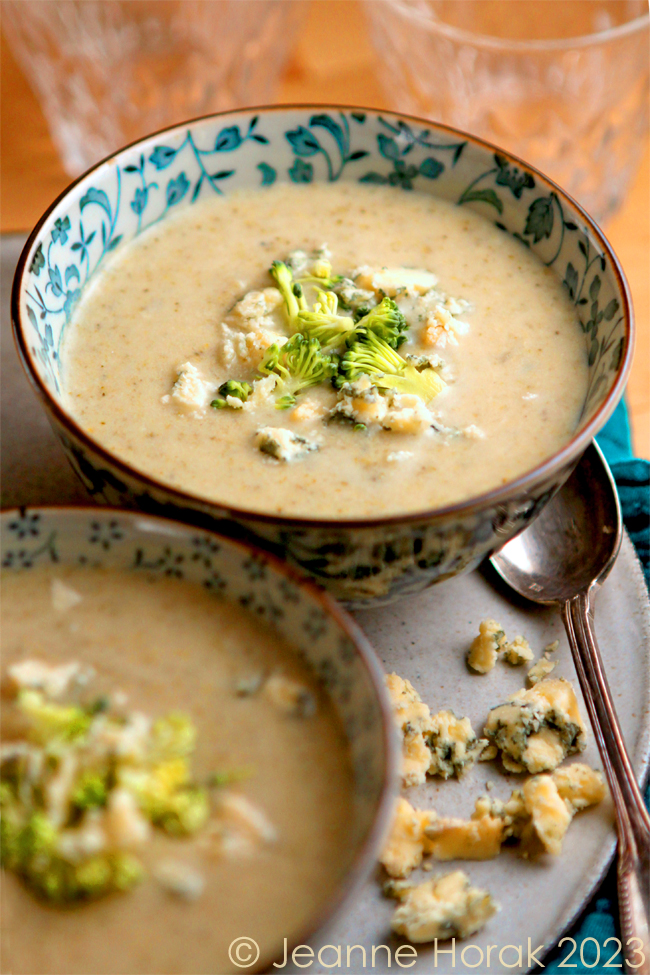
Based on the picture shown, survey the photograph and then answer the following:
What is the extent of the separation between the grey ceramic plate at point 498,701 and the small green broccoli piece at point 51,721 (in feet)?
1.60

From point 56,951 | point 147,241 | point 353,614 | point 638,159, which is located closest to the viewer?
point 56,951

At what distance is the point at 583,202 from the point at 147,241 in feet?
4.90

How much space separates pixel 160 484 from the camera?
136 cm

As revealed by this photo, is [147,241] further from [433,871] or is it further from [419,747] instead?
[433,871]

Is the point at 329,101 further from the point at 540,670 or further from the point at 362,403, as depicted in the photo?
the point at 540,670

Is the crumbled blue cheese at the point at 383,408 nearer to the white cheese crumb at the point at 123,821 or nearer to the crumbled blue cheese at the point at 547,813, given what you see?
the crumbled blue cheese at the point at 547,813

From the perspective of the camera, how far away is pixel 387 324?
168cm

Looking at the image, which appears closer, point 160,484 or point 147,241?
point 160,484

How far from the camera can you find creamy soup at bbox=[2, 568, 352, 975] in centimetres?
107

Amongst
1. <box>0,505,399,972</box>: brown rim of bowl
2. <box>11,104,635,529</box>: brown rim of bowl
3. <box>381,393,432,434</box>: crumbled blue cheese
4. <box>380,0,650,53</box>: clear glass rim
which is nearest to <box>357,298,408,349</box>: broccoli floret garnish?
<box>381,393,432,434</box>: crumbled blue cheese

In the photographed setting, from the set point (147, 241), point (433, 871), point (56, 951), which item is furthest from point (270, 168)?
point (56, 951)

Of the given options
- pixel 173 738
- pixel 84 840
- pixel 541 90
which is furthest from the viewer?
pixel 541 90

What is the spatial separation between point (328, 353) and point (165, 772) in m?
0.82

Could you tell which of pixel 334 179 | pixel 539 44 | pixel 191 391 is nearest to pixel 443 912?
pixel 191 391
